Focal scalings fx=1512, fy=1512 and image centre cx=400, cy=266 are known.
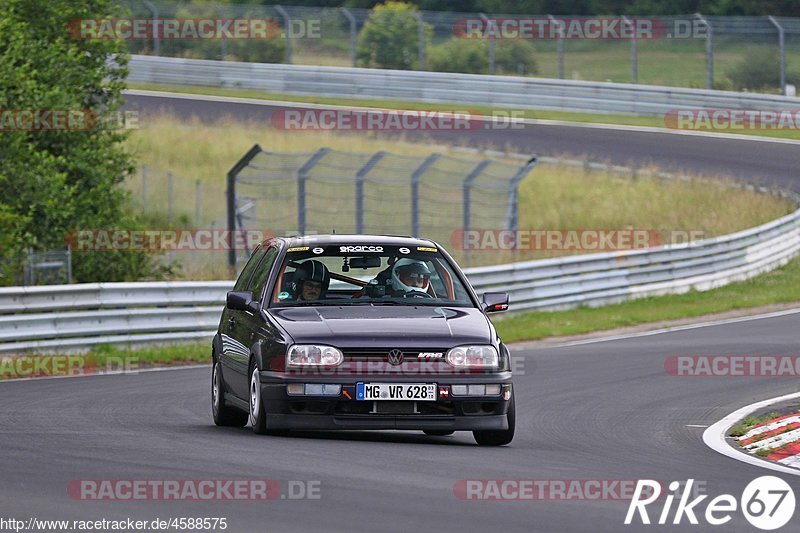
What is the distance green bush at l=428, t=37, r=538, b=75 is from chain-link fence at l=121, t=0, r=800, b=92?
0.10 ft

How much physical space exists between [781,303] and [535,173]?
1062 cm

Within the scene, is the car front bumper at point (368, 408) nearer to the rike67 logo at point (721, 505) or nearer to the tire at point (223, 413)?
the tire at point (223, 413)

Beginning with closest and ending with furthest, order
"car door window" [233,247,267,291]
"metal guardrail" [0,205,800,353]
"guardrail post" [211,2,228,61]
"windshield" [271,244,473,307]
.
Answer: "windshield" [271,244,473,307] < "car door window" [233,247,267,291] < "metal guardrail" [0,205,800,353] < "guardrail post" [211,2,228,61]

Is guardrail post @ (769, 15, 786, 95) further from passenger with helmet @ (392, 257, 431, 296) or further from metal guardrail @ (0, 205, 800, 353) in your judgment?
passenger with helmet @ (392, 257, 431, 296)

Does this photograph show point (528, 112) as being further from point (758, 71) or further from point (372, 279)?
point (372, 279)

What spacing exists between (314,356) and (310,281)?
1.11m

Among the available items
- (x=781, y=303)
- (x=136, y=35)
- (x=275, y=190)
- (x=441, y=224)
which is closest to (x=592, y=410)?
(x=781, y=303)

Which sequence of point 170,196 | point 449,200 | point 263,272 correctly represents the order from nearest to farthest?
point 263,272 < point 170,196 < point 449,200

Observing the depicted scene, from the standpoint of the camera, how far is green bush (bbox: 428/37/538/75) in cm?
4638

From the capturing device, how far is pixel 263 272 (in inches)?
444

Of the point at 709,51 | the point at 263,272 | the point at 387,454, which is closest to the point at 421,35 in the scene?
the point at 709,51

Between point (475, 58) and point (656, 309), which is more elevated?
point (475, 58)

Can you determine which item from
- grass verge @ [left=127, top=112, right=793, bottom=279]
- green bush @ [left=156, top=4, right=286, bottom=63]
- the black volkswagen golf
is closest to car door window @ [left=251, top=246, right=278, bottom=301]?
the black volkswagen golf

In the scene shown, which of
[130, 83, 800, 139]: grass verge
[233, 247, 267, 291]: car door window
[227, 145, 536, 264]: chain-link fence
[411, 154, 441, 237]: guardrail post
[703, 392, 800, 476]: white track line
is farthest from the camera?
[130, 83, 800, 139]: grass verge
